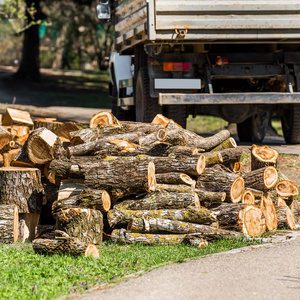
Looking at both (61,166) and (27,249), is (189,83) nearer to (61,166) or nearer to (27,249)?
(61,166)

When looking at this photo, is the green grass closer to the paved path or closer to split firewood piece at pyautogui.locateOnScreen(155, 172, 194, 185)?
the paved path

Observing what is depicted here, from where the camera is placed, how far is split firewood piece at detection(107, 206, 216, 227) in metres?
6.91

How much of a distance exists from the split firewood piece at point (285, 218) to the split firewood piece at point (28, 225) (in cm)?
294

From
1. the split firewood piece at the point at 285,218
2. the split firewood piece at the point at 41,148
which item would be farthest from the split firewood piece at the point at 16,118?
the split firewood piece at the point at 285,218

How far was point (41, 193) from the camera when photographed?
25.4 feet

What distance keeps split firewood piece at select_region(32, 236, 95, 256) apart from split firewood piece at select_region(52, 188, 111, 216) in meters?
0.82

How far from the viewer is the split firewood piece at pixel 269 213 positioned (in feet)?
24.1

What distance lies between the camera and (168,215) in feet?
22.8

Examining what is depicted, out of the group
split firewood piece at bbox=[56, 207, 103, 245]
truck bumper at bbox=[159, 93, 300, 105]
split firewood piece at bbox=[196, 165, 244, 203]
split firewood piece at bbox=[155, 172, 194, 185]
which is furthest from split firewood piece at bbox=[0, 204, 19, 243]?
truck bumper at bbox=[159, 93, 300, 105]

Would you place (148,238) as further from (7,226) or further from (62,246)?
(7,226)

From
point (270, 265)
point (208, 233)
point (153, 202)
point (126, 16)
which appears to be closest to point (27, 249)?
point (153, 202)

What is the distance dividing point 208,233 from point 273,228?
1051 millimetres

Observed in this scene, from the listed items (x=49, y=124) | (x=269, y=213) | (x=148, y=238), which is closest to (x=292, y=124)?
(x=49, y=124)

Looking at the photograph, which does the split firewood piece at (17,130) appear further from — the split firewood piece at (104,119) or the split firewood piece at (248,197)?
the split firewood piece at (248,197)
